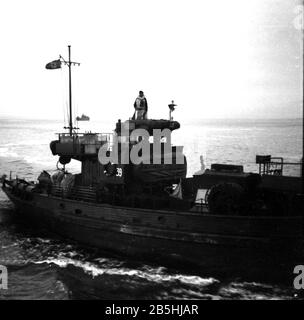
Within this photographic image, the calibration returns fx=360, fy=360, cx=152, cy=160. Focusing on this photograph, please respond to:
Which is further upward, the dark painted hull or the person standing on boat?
the person standing on boat

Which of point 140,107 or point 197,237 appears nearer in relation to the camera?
point 197,237

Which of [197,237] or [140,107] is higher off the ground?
[140,107]

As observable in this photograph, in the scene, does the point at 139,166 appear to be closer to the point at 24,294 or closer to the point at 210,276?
the point at 210,276

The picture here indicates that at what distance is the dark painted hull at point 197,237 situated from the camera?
15.2m

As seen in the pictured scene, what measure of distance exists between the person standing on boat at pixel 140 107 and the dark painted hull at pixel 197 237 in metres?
5.33

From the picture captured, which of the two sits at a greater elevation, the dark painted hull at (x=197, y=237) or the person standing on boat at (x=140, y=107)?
the person standing on boat at (x=140, y=107)

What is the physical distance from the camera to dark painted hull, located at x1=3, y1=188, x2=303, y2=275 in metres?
15.2

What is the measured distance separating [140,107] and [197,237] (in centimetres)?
780

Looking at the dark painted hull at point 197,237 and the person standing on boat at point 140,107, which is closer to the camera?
the dark painted hull at point 197,237

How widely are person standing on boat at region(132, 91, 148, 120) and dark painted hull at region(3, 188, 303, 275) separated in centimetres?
533

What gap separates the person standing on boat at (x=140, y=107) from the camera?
19656 mm

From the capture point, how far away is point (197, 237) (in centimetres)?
1598
